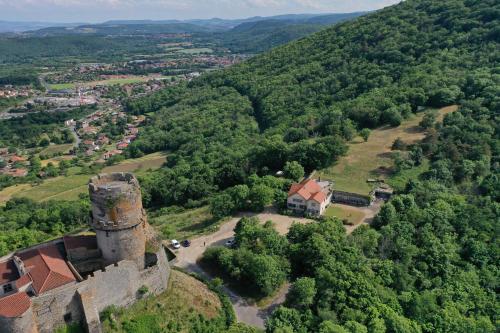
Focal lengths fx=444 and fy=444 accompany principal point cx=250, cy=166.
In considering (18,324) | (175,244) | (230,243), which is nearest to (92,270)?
(18,324)

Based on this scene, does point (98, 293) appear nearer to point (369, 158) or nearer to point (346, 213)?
point (346, 213)

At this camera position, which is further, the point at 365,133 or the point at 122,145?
the point at 122,145

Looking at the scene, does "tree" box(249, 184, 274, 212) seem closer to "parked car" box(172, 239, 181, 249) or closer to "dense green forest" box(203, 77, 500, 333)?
"dense green forest" box(203, 77, 500, 333)

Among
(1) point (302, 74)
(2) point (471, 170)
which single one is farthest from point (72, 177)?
(2) point (471, 170)

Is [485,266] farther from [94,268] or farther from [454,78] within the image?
[454,78]

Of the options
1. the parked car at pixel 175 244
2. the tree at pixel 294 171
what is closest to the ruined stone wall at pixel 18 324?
the parked car at pixel 175 244

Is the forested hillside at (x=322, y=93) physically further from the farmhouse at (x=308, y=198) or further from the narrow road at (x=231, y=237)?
the narrow road at (x=231, y=237)
